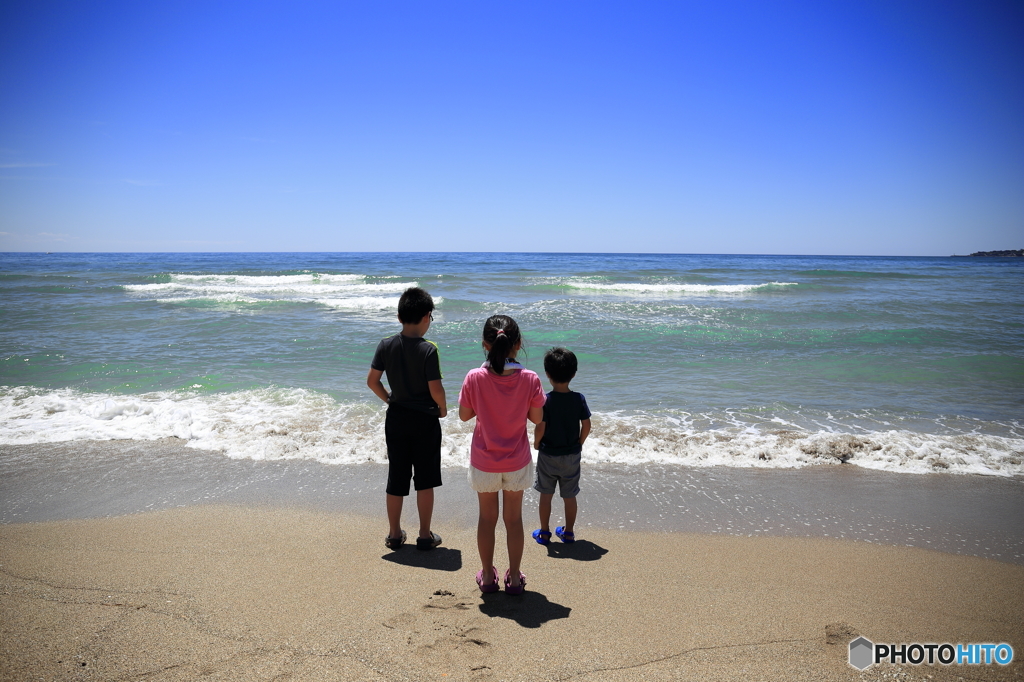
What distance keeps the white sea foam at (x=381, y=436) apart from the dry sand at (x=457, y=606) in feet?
5.51

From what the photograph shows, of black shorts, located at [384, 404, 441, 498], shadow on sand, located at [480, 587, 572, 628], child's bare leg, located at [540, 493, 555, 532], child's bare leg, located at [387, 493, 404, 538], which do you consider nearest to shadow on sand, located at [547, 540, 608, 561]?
child's bare leg, located at [540, 493, 555, 532]

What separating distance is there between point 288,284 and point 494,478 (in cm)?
3119

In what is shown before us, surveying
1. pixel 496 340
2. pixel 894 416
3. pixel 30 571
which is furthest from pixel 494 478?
pixel 894 416

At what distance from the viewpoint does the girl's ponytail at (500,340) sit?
9.37 feet

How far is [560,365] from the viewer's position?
3555 millimetres

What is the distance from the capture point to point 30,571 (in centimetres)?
319

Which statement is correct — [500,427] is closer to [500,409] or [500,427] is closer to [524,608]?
[500,409]

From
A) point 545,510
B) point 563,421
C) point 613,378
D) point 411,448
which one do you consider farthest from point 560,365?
point 613,378

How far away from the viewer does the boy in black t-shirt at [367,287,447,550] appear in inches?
133

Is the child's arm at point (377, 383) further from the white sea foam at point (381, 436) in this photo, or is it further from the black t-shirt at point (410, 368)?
the white sea foam at point (381, 436)

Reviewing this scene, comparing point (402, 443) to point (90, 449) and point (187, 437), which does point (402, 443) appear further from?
point (90, 449)

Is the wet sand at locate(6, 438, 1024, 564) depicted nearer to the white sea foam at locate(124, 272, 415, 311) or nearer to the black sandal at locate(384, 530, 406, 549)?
the black sandal at locate(384, 530, 406, 549)

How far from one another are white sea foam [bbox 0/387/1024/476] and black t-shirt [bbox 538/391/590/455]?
6.04ft

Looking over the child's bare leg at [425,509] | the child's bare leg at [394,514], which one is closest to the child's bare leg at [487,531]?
the child's bare leg at [425,509]
